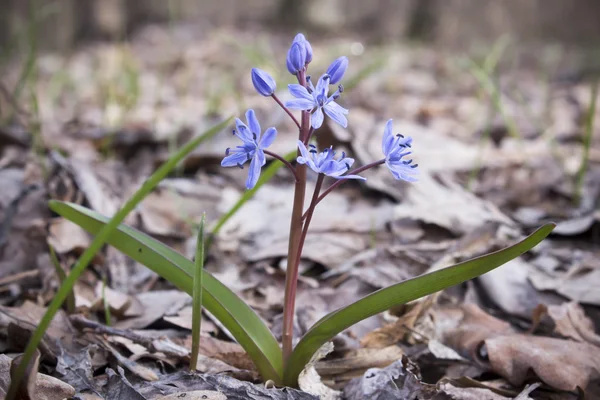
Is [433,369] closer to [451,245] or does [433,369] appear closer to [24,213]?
[451,245]

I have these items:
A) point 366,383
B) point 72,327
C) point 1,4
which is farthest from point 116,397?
point 1,4

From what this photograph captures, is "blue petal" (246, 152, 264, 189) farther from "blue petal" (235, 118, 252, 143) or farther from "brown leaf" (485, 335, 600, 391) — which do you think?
"brown leaf" (485, 335, 600, 391)

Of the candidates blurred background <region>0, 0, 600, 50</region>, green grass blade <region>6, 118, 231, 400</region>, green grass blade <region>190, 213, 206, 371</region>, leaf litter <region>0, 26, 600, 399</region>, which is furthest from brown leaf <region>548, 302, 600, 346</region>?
blurred background <region>0, 0, 600, 50</region>

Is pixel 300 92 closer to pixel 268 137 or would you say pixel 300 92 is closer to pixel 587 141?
pixel 268 137

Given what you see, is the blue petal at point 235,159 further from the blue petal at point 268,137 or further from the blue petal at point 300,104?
the blue petal at point 300,104

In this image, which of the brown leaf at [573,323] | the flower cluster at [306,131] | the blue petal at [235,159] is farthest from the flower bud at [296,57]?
the brown leaf at [573,323]

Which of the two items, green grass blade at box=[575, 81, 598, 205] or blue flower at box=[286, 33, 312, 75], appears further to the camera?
green grass blade at box=[575, 81, 598, 205]

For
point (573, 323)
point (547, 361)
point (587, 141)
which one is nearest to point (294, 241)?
point (547, 361)
